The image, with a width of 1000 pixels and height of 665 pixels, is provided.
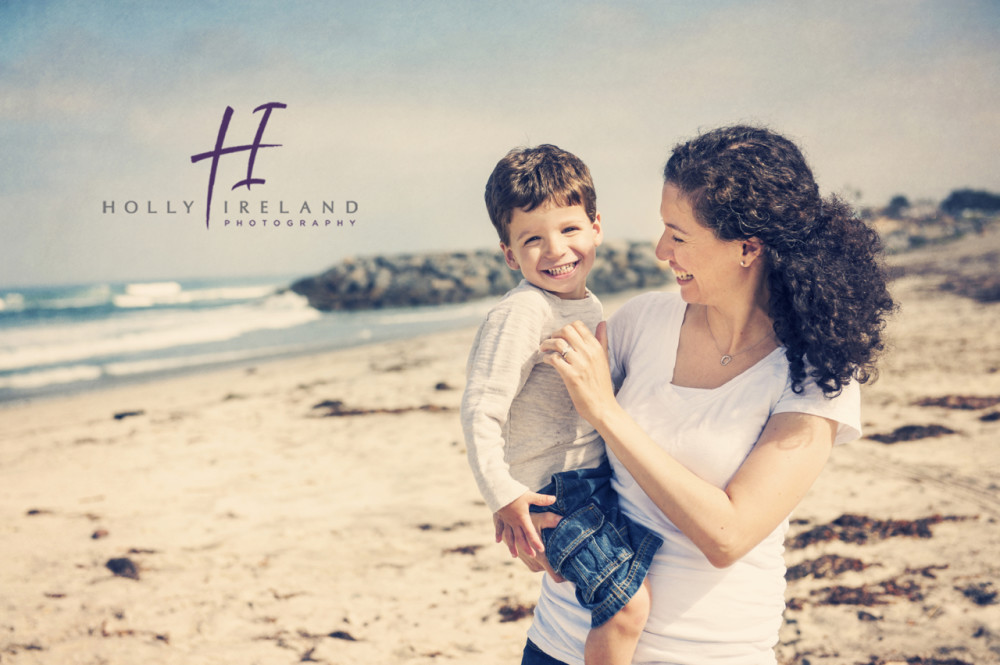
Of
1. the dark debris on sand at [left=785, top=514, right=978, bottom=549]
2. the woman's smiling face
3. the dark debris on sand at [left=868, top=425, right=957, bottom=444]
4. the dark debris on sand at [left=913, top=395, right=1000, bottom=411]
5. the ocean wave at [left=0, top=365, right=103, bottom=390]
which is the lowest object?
the ocean wave at [left=0, top=365, right=103, bottom=390]

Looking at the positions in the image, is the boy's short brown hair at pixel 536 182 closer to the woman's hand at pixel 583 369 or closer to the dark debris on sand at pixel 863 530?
the woman's hand at pixel 583 369

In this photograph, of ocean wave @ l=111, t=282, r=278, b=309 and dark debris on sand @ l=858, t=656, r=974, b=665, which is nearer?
dark debris on sand @ l=858, t=656, r=974, b=665

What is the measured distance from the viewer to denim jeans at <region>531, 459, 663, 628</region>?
1.56 meters

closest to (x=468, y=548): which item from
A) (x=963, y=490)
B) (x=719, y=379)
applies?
(x=719, y=379)

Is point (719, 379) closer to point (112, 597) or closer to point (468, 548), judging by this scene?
point (468, 548)

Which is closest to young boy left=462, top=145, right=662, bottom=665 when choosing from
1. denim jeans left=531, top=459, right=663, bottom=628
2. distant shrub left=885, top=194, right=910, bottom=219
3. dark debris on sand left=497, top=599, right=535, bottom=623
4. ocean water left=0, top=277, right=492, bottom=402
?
denim jeans left=531, top=459, right=663, bottom=628

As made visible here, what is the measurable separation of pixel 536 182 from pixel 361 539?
3359 mm

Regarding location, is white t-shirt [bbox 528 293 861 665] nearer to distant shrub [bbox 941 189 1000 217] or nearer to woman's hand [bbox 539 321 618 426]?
woman's hand [bbox 539 321 618 426]

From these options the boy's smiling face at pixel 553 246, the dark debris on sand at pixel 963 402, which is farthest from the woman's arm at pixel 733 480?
the dark debris on sand at pixel 963 402

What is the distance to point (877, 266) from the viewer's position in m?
1.65

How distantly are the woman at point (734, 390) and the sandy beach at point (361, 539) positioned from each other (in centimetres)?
34

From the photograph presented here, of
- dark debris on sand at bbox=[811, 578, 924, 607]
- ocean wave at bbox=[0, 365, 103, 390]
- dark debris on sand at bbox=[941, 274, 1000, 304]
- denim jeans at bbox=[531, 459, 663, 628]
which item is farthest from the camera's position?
dark debris on sand at bbox=[941, 274, 1000, 304]

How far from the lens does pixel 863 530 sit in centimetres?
420

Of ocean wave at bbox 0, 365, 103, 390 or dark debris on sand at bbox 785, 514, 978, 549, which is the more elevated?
dark debris on sand at bbox 785, 514, 978, 549
